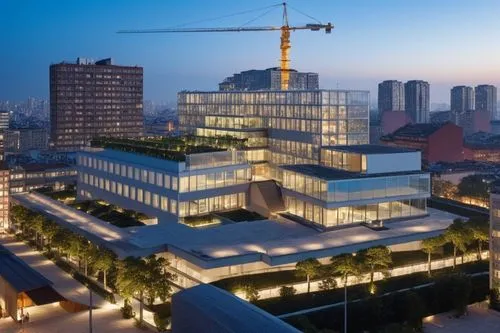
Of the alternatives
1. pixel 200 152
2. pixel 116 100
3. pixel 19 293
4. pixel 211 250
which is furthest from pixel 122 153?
pixel 116 100

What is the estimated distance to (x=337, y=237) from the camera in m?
45.1

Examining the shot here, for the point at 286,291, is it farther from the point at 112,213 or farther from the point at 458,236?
the point at 112,213

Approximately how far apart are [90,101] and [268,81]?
158 feet

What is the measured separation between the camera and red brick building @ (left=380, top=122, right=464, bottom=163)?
120m

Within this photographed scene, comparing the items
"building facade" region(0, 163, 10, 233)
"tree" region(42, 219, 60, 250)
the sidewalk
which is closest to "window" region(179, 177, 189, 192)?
"tree" region(42, 219, 60, 250)

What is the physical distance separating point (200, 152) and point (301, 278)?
57.9ft

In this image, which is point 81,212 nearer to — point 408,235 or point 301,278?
point 301,278

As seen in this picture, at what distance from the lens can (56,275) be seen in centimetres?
4459

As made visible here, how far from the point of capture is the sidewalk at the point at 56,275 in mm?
39281

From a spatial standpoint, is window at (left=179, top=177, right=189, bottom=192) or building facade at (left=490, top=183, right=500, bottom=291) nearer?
building facade at (left=490, top=183, right=500, bottom=291)

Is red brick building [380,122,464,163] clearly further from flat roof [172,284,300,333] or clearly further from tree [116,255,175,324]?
flat roof [172,284,300,333]

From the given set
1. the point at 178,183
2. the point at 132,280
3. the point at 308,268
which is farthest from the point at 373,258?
the point at 178,183

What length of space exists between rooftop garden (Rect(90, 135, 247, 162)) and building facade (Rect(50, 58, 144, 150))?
86098 mm

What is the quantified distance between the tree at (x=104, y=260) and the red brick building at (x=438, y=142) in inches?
3516
